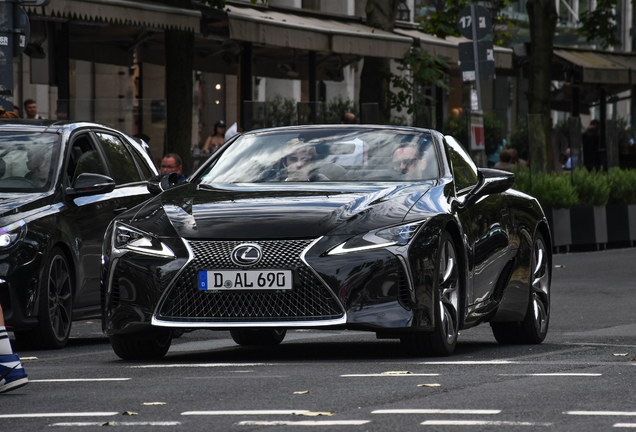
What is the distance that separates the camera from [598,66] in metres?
32.5

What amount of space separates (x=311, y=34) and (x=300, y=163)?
13.1m

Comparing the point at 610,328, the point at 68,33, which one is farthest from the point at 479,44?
the point at 610,328

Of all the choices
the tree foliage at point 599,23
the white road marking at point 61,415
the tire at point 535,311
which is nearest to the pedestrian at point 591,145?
the tree foliage at point 599,23

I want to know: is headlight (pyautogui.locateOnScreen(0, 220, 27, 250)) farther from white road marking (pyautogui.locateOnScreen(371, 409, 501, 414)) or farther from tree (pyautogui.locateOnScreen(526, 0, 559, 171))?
tree (pyautogui.locateOnScreen(526, 0, 559, 171))

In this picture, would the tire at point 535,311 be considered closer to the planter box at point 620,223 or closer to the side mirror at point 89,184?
the side mirror at point 89,184

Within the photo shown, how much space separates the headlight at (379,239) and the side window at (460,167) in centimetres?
113

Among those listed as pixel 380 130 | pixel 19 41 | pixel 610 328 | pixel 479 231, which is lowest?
pixel 610 328

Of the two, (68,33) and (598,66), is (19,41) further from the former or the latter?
(598,66)

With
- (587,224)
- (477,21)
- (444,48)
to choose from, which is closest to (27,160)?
(477,21)

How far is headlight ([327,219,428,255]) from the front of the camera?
7.96 meters

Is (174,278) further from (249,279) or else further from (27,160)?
(27,160)

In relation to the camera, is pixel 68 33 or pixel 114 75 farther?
pixel 114 75

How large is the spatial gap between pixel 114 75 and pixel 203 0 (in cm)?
541

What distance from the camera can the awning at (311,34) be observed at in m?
20.9
